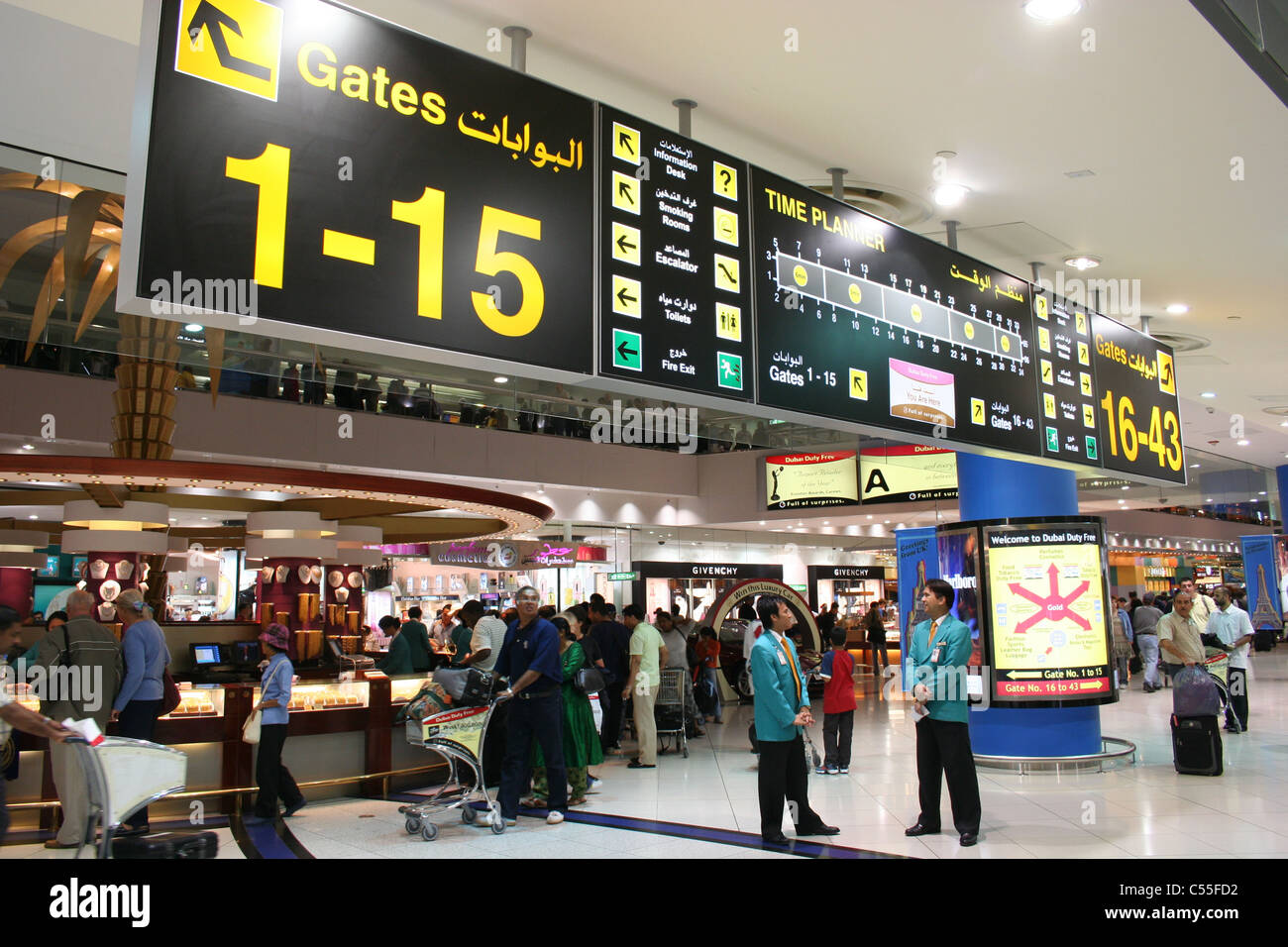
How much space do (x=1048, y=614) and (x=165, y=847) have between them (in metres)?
6.97

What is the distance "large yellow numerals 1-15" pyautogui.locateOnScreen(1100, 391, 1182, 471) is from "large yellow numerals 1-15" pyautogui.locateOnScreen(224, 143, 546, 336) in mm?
4968

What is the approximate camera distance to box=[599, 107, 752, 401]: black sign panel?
148 inches

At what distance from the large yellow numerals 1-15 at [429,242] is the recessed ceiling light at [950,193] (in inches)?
124

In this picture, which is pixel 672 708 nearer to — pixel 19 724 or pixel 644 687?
pixel 644 687

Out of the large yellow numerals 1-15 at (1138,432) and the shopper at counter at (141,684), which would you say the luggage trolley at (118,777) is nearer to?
the shopper at counter at (141,684)

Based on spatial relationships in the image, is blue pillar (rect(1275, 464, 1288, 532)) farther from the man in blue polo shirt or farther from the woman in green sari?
the man in blue polo shirt

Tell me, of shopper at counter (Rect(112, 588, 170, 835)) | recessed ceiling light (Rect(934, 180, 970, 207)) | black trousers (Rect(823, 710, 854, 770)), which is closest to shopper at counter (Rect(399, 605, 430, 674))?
shopper at counter (Rect(112, 588, 170, 835))

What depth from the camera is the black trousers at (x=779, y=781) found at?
562cm

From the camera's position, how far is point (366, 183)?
10.00 feet

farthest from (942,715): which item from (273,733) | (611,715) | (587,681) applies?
(611,715)

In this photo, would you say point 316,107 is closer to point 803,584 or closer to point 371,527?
point 371,527

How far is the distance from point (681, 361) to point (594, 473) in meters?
11.3

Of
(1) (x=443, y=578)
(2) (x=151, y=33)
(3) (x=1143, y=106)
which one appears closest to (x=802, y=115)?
(3) (x=1143, y=106)

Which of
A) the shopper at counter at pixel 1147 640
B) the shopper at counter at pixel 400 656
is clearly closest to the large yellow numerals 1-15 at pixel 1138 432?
the shopper at counter at pixel 400 656
